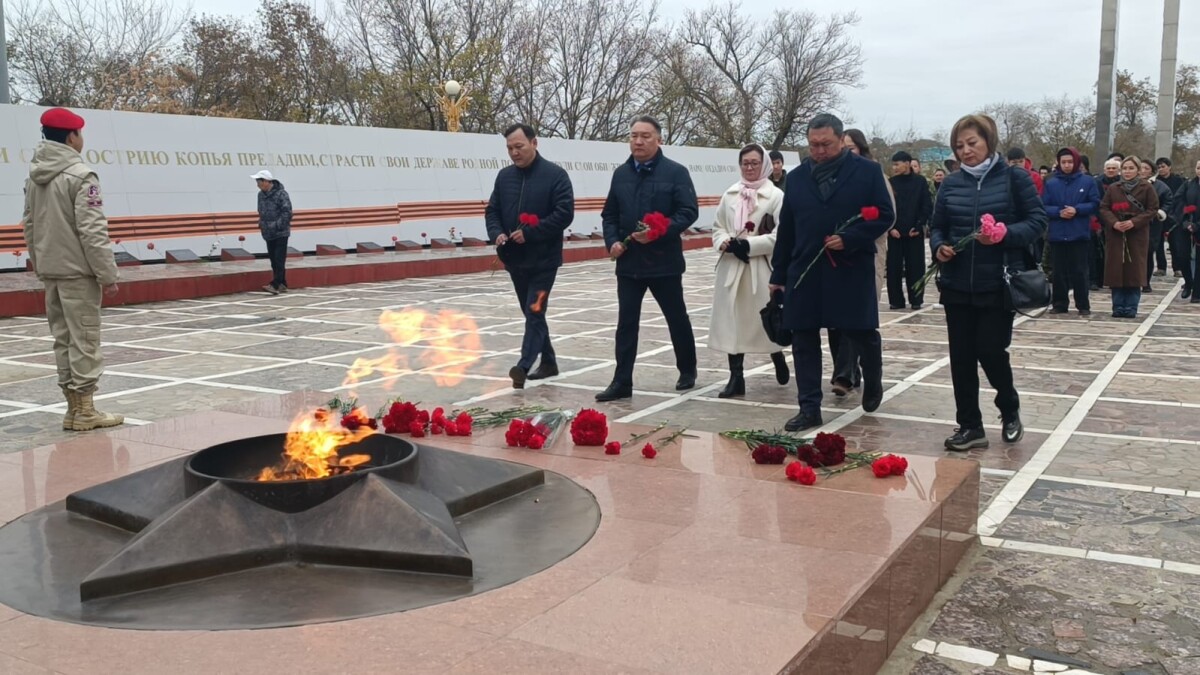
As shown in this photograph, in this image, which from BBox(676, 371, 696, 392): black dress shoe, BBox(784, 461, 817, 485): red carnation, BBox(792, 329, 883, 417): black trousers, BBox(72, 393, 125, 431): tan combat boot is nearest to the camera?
BBox(784, 461, 817, 485): red carnation

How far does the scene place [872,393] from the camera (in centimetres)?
678

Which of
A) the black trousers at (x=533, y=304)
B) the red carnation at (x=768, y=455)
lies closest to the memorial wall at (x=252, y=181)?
the black trousers at (x=533, y=304)

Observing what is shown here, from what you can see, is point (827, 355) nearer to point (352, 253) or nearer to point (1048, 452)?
point (1048, 452)

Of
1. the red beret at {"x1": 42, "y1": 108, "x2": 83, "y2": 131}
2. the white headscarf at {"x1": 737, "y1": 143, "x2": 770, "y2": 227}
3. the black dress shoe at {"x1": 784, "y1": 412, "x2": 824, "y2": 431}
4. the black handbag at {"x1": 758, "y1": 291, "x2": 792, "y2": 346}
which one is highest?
the red beret at {"x1": 42, "y1": 108, "x2": 83, "y2": 131}

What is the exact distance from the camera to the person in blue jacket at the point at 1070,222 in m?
12.1

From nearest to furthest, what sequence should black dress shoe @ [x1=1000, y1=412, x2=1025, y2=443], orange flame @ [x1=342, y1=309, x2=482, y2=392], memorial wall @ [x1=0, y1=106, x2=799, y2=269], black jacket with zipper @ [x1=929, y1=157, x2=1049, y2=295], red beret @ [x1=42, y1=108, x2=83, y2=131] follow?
black jacket with zipper @ [x1=929, y1=157, x2=1049, y2=295] < black dress shoe @ [x1=1000, y1=412, x2=1025, y2=443] < red beret @ [x1=42, y1=108, x2=83, y2=131] < orange flame @ [x1=342, y1=309, x2=482, y2=392] < memorial wall @ [x1=0, y1=106, x2=799, y2=269]

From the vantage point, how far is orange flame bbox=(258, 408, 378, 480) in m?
3.99

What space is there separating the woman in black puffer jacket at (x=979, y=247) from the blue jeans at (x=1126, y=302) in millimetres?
7259

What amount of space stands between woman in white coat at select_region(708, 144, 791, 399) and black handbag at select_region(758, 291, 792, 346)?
53 cm

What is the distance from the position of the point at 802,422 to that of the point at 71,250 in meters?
4.55

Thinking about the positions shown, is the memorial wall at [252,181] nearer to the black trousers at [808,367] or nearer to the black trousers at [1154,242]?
the black trousers at [808,367]

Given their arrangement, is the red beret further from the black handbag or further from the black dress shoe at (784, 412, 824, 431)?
the black dress shoe at (784, 412, 824, 431)

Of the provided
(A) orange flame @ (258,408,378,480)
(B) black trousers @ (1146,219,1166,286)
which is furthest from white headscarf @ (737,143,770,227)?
(B) black trousers @ (1146,219,1166,286)

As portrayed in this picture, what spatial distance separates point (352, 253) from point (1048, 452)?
16772 millimetres
